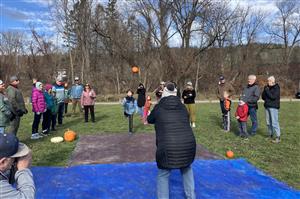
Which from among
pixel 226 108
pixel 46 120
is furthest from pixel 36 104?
pixel 226 108

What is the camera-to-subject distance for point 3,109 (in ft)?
26.2

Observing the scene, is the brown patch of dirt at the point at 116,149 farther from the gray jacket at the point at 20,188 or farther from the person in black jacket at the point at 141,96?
the gray jacket at the point at 20,188

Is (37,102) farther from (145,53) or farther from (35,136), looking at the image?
(145,53)

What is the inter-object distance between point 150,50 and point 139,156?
29263 millimetres

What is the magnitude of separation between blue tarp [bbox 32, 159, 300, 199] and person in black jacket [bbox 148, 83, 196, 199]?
714 mm

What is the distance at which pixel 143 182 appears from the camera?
19.7 feet

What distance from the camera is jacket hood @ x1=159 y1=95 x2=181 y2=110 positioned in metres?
4.80

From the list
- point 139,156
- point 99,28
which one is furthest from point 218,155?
point 99,28

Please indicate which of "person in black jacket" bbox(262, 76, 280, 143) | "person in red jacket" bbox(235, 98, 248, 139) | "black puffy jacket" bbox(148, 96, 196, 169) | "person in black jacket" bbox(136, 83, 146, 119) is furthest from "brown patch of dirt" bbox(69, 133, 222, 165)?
"person in black jacket" bbox(136, 83, 146, 119)

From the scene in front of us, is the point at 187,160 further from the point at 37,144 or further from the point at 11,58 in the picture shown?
the point at 11,58

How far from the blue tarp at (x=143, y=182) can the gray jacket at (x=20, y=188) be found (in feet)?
10.2

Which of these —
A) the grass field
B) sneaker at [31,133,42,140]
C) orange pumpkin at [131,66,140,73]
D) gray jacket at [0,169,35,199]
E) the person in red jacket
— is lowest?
the grass field

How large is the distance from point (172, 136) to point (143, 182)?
1.72 m

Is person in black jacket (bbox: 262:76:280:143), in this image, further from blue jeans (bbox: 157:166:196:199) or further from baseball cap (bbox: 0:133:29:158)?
baseball cap (bbox: 0:133:29:158)
